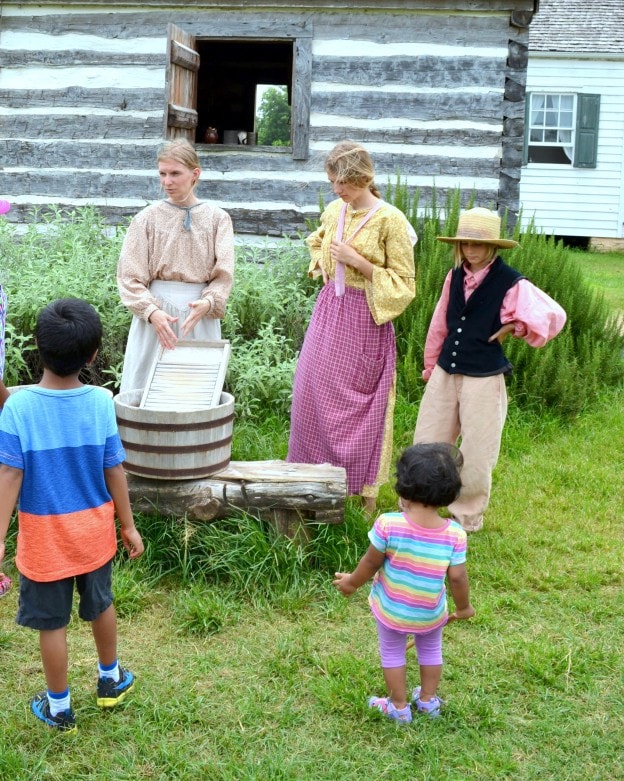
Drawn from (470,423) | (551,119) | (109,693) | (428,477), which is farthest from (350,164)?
(551,119)

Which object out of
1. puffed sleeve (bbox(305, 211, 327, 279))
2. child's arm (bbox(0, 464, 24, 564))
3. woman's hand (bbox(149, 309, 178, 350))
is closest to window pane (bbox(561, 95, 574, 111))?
puffed sleeve (bbox(305, 211, 327, 279))

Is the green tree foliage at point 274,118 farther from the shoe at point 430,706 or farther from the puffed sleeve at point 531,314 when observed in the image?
the shoe at point 430,706

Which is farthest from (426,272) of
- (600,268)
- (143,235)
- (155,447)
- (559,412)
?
(600,268)

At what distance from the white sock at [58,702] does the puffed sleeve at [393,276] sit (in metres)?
2.28

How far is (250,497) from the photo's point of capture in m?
4.03

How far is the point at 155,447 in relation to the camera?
3.83 meters

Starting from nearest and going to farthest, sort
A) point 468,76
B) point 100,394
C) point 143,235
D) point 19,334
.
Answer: point 100,394, point 143,235, point 19,334, point 468,76

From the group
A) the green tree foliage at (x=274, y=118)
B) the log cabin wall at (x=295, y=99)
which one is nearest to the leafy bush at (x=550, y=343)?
the log cabin wall at (x=295, y=99)

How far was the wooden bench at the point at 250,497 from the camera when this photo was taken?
13.1ft

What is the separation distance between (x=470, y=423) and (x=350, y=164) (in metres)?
1.37

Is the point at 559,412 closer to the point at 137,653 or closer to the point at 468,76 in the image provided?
the point at 468,76

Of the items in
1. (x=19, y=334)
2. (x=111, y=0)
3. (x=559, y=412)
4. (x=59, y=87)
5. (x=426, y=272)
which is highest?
(x=111, y=0)

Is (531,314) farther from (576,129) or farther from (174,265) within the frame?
(576,129)

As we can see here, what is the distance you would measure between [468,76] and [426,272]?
79.8 inches
